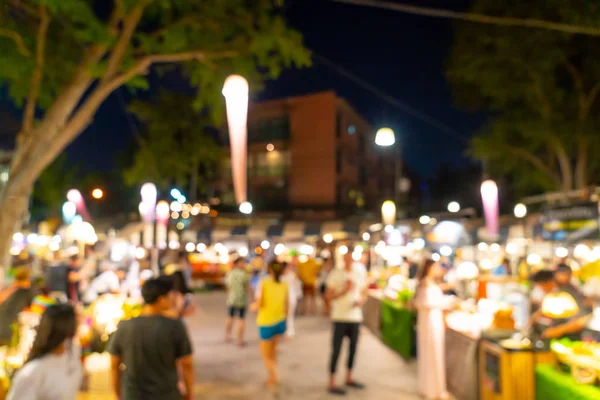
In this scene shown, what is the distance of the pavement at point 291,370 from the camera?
6.38 m

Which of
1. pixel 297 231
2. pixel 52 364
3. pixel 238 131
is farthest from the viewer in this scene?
pixel 297 231

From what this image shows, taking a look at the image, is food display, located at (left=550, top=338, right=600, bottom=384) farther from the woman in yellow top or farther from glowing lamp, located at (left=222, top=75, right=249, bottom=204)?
glowing lamp, located at (left=222, top=75, right=249, bottom=204)

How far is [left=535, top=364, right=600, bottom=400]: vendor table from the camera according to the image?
3.97 m

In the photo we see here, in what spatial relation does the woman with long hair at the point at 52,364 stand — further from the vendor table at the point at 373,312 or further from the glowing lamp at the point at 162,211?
the glowing lamp at the point at 162,211

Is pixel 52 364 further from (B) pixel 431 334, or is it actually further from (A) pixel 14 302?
(B) pixel 431 334

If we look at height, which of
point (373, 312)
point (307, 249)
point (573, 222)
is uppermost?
point (573, 222)

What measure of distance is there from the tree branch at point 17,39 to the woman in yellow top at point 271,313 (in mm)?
5975

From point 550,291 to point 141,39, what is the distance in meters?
7.93

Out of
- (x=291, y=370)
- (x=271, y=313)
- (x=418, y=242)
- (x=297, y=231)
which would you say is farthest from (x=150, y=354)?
(x=297, y=231)

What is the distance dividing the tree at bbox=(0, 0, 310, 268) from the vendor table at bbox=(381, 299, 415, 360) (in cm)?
506

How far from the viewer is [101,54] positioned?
30.2 feet

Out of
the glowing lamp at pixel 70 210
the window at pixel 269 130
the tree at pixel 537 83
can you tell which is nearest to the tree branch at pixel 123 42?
the tree at pixel 537 83

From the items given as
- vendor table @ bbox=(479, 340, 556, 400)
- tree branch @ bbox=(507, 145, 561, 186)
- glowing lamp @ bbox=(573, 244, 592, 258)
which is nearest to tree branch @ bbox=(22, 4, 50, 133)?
vendor table @ bbox=(479, 340, 556, 400)

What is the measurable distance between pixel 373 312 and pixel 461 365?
5.46m
